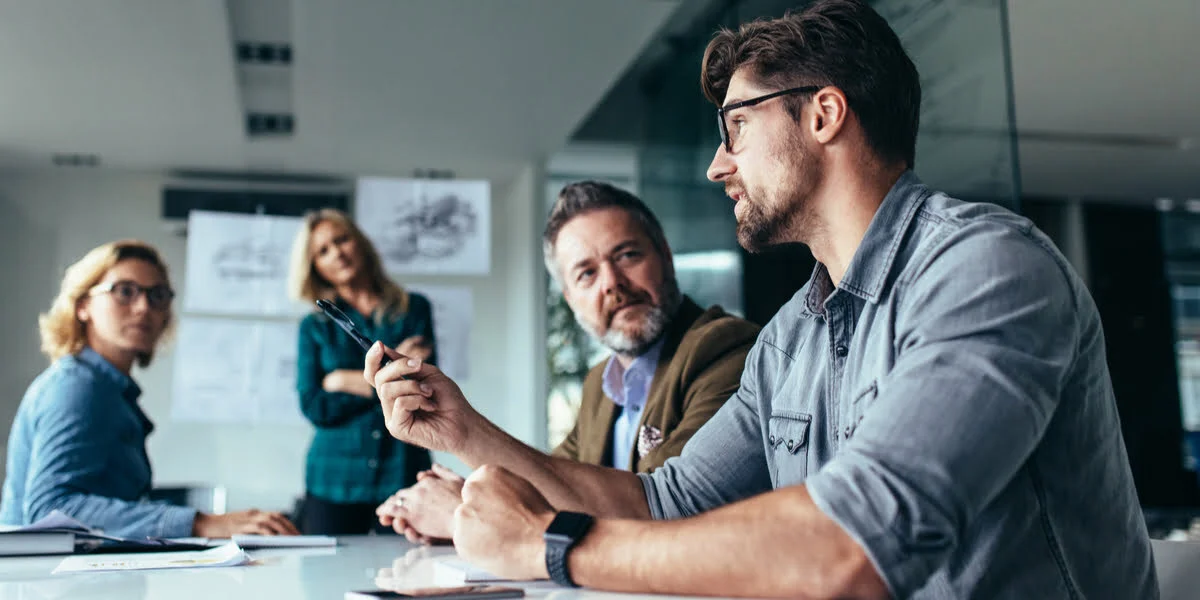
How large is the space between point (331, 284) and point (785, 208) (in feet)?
8.30

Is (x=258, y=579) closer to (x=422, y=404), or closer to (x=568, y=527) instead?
(x=422, y=404)

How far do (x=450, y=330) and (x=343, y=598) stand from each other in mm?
3197

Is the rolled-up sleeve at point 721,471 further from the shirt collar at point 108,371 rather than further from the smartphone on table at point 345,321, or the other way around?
the shirt collar at point 108,371

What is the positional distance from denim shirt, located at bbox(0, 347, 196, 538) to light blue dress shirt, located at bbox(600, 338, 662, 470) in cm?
91

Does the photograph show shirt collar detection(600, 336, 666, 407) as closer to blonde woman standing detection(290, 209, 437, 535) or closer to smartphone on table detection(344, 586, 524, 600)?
smartphone on table detection(344, 586, 524, 600)

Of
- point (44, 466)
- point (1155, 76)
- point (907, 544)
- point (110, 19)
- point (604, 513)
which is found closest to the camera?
point (907, 544)

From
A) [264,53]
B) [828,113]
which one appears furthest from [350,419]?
[828,113]

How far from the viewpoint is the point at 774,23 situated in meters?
1.36

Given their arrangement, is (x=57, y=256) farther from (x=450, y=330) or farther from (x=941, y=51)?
(x=941, y=51)

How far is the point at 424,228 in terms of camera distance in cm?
409

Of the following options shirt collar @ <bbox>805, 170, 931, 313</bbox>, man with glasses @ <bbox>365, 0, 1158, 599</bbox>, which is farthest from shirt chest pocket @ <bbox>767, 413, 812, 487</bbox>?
shirt collar @ <bbox>805, 170, 931, 313</bbox>

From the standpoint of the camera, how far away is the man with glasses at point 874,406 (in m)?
0.87

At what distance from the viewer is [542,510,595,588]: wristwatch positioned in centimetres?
97

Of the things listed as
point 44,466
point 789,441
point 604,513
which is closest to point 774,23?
point 789,441
